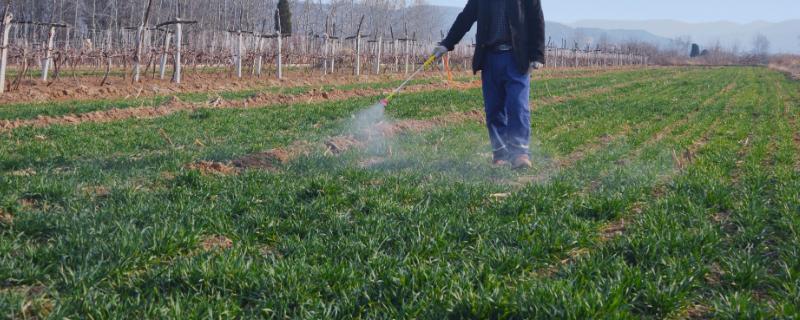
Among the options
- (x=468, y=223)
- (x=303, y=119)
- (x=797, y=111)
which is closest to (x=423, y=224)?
(x=468, y=223)

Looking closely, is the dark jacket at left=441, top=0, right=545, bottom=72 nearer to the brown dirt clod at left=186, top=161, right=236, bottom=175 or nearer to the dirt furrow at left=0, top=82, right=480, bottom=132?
the brown dirt clod at left=186, top=161, right=236, bottom=175

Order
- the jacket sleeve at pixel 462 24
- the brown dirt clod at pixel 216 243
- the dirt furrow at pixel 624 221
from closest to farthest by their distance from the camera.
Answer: the dirt furrow at pixel 624 221, the brown dirt clod at pixel 216 243, the jacket sleeve at pixel 462 24

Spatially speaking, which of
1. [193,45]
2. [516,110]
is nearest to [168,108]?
[516,110]

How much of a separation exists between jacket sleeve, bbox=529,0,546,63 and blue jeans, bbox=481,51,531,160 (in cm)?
23

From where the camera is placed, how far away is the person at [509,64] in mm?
6914

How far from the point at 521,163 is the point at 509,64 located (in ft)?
3.63

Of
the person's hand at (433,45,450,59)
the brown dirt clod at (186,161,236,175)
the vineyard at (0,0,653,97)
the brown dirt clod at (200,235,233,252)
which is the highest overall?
the vineyard at (0,0,653,97)

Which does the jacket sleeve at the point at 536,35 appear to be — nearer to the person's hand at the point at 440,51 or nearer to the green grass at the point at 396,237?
the person's hand at the point at 440,51

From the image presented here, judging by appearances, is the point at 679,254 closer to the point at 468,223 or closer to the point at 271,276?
the point at 468,223

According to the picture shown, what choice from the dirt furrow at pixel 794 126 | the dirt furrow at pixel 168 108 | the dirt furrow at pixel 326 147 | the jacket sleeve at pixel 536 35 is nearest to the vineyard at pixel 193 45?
the dirt furrow at pixel 326 147

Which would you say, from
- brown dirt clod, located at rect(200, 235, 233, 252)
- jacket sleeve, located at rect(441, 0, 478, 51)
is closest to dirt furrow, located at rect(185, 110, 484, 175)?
jacket sleeve, located at rect(441, 0, 478, 51)

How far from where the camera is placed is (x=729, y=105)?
17.7 metres

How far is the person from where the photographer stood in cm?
691

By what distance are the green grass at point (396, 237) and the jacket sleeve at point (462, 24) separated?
1343 millimetres
